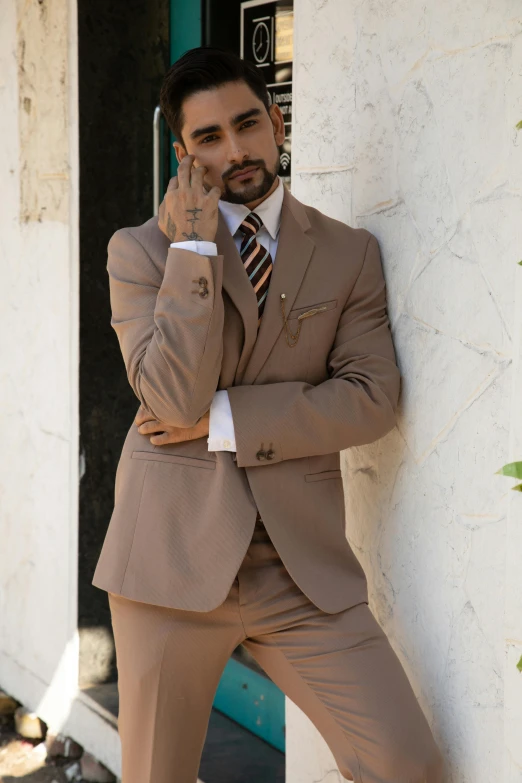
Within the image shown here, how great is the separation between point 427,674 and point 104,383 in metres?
2.01

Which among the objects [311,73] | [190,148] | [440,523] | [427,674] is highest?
[311,73]

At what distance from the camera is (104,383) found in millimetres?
4047

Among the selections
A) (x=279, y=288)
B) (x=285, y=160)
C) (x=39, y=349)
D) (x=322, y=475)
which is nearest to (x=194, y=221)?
(x=279, y=288)

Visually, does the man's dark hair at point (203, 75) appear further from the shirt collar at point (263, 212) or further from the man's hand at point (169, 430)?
the man's hand at point (169, 430)

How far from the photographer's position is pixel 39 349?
427cm

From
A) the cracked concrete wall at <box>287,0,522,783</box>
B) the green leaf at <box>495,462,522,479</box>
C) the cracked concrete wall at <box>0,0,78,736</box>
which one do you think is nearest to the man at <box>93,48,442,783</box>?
the cracked concrete wall at <box>287,0,522,783</box>

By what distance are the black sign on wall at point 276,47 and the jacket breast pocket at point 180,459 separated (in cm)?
147

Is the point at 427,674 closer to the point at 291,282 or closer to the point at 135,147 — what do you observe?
the point at 291,282

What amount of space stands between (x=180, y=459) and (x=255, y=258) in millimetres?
480

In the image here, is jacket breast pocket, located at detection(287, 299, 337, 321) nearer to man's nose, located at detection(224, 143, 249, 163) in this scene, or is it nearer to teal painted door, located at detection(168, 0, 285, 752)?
man's nose, located at detection(224, 143, 249, 163)

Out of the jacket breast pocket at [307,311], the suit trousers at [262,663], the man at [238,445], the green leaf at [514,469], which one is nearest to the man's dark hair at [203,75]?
the man at [238,445]

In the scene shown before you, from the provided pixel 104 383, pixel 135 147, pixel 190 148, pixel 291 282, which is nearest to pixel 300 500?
pixel 291 282

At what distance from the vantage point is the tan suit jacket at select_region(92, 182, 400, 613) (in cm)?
223

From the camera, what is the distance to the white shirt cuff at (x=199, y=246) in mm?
2236
